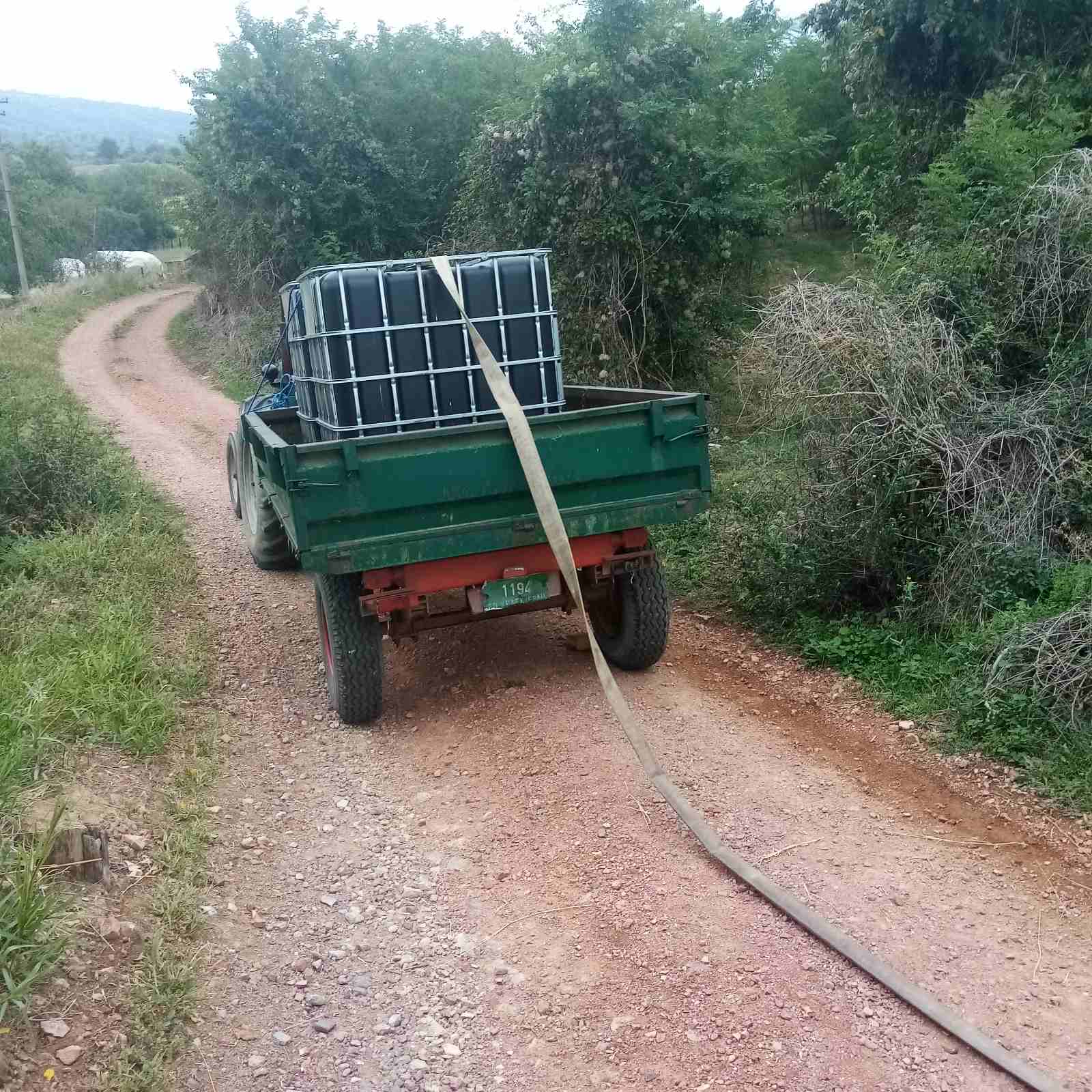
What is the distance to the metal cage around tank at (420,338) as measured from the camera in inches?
207

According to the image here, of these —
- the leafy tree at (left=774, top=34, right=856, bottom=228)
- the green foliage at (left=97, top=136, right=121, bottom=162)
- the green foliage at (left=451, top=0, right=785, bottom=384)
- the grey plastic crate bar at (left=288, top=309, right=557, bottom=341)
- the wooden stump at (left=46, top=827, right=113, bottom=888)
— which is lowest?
the wooden stump at (left=46, top=827, right=113, bottom=888)

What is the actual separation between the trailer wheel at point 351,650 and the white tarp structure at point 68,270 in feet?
133

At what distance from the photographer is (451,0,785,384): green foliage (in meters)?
10.7

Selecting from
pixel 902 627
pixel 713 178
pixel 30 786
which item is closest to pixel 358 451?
pixel 30 786

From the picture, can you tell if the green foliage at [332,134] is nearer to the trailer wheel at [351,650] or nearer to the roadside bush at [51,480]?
the roadside bush at [51,480]

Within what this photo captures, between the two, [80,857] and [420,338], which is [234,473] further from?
[80,857]

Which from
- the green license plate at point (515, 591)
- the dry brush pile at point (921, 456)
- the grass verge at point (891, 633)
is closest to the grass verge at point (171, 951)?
the green license plate at point (515, 591)

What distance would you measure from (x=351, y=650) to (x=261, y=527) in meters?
2.73

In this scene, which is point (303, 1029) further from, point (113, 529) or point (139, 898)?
point (113, 529)

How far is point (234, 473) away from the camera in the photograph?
29.1ft

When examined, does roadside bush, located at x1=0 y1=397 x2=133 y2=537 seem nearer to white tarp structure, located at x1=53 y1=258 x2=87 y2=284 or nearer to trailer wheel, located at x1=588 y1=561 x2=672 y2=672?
trailer wheel, located at x1=588 y1=561 x2=672 y2=672

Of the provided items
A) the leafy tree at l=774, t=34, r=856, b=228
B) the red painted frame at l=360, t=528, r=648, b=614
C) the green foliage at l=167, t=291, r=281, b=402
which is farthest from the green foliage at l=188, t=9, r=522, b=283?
the red painted frame at l=360, t=528, r=648, b=614

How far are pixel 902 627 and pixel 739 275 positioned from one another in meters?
7.36

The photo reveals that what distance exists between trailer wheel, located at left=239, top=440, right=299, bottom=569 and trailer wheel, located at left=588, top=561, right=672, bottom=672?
275cm
